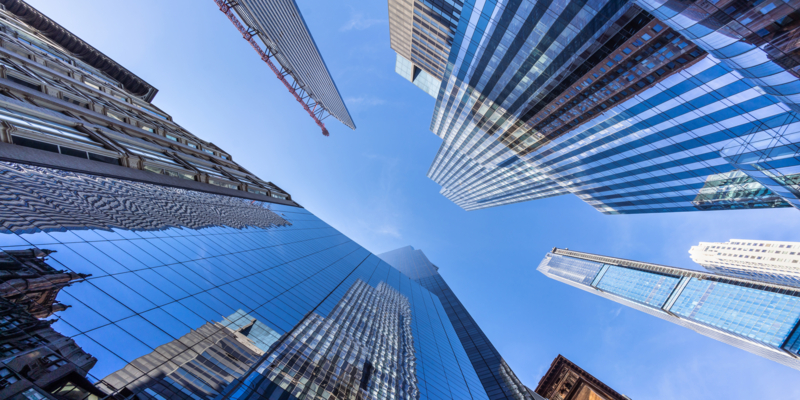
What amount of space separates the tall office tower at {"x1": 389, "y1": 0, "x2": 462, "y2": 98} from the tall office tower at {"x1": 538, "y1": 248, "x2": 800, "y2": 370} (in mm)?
113557

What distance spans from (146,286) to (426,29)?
45158 mm

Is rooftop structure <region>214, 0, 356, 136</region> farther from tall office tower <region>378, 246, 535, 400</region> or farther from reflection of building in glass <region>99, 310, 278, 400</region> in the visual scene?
tall office tower <region>378, 246, 535, 400</region>

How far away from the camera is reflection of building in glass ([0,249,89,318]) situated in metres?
8.28

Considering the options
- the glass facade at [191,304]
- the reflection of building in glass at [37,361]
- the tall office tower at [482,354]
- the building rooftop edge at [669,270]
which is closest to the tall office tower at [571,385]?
the tall office tower at [482,354]

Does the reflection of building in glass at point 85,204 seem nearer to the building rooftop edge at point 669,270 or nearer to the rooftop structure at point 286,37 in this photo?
the rooftop structure at point 286,37

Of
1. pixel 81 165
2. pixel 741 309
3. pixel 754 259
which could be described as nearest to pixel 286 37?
pixel 81 165

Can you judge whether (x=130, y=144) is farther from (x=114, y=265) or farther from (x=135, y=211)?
(x=114, y=265)

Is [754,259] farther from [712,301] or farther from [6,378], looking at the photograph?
[6,378]

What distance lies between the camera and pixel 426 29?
142 feet

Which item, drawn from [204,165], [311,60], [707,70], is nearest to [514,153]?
[707,70]

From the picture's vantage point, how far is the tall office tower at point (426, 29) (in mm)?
37312

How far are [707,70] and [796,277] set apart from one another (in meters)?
147

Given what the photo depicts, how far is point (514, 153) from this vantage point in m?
56.7

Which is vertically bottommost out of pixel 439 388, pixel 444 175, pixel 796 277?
pixel 439 388
